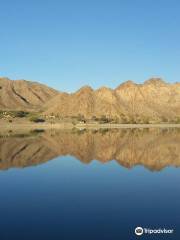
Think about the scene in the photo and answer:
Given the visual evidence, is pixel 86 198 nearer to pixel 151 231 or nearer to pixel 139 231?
pixel 139 231

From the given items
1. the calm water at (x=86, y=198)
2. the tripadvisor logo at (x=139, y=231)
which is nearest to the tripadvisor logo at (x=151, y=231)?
the tripadvisor logo at (x=139, y=231)

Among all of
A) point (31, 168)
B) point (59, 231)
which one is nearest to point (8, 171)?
point (31, 168)

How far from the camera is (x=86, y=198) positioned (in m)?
23.2

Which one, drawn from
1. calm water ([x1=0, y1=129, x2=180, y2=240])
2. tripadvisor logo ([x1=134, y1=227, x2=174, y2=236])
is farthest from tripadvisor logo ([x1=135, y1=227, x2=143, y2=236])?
calm water ([x1=0, y1=129, x2=180, y2=240])

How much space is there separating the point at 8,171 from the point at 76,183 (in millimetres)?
9015

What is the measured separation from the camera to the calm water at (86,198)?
55.5ft

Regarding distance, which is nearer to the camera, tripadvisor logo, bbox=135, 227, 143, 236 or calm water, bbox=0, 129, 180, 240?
tripadvisor logo, bbox=135, 227, 143, 236

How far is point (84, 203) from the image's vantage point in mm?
21844

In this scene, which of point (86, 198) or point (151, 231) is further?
point (86, 198)

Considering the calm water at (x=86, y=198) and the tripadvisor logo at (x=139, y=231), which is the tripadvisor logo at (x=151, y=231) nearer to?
the tripadvisor logo at (x=139, y=231)

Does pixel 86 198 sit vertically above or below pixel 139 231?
above

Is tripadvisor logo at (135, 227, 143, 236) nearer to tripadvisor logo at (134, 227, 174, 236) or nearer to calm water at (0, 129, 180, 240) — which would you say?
tripadvisor logo at (134, 227, 174, 236)

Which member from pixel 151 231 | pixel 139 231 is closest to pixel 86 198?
pixel 139 231

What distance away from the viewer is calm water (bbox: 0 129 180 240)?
55.5 ft
